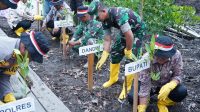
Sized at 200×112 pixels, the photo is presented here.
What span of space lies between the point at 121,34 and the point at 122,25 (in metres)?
0.42

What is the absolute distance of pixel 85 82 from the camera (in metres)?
5.54

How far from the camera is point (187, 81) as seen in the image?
17.6 feet

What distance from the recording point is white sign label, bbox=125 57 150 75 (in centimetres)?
364

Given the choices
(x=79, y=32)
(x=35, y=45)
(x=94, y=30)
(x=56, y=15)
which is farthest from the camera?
(x=56, y=15)

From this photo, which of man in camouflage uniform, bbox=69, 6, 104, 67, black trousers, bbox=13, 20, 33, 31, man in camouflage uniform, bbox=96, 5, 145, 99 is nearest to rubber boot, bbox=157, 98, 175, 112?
man in camouflage uniform, bbox=96, 5, 145, 99

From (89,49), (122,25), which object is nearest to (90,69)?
(89,49)

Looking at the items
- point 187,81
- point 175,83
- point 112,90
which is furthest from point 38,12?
point 175,83

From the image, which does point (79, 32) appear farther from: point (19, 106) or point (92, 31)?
point (19, 106)

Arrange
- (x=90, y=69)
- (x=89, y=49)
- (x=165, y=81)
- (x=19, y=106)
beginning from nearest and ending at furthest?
(x=19, y=106)
(x=165, y=81)
(x=89, y=49)
(x=90, y=69)

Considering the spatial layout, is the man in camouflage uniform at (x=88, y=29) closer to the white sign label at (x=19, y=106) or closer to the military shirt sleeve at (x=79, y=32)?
the military shirt sleeve at (x=79, y=32)

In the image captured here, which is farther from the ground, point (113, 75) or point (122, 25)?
point (122, 25)

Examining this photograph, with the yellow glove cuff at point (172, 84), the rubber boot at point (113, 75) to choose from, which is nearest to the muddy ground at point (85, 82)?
the rubber boot at point (113, 75)

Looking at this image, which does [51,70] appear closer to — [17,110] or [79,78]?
[79,78]

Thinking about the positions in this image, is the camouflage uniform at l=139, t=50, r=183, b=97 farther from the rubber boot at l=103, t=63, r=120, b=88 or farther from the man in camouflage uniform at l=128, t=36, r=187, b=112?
the rubber boot at l=103, t=63, r=120, b=88
